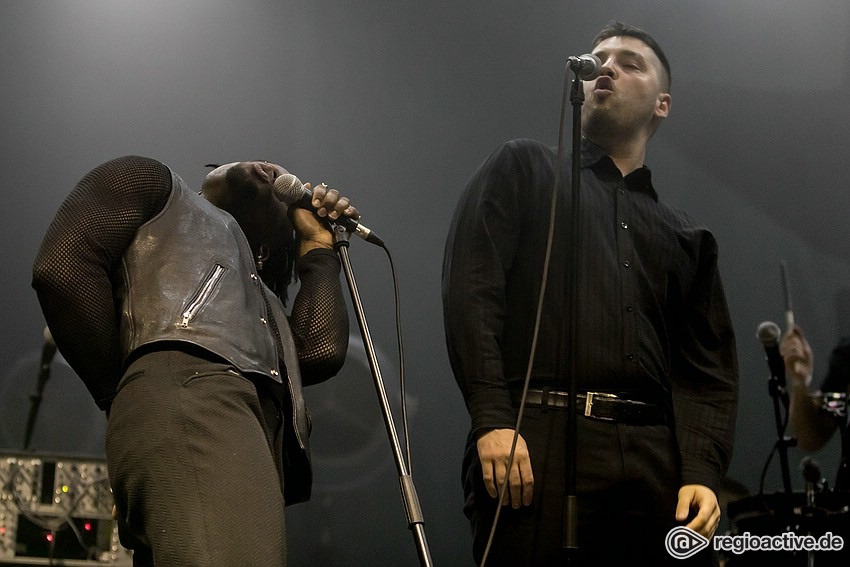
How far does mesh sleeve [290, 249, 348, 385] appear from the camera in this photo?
1.89m

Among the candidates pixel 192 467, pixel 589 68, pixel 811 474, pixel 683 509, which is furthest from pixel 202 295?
pixel 811 474

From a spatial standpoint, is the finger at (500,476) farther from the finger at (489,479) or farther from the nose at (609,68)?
the nose at (609,68)

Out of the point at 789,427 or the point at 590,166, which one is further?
the point at 789,427

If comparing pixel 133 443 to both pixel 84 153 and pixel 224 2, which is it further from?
pixel 224 2

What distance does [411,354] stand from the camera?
3.23 m

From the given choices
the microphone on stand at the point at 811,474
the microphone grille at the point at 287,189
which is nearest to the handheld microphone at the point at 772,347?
the microphone on stand at the point at 811,474

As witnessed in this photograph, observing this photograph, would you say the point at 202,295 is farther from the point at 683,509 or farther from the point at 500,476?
the point at 683,509

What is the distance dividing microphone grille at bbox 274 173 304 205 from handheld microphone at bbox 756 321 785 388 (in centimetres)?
202

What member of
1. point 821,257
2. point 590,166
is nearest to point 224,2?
point 590,166

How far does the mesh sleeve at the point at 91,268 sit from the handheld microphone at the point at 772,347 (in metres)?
2.40

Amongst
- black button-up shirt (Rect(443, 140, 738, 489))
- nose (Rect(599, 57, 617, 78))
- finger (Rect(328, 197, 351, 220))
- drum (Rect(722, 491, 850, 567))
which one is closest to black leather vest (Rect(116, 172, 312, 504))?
finger (Rect(328, 197, 351, 220))

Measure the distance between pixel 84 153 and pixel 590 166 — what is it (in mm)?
1700

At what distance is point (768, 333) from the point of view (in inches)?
133

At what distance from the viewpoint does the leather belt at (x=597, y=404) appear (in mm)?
2033
